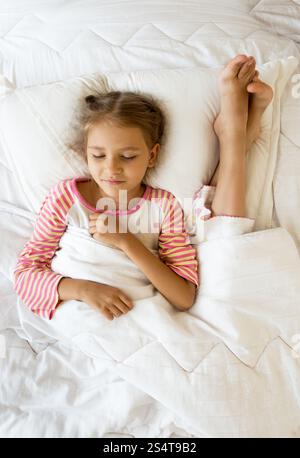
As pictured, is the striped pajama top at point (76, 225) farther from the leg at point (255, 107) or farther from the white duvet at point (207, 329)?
the leg at point (255, 107)

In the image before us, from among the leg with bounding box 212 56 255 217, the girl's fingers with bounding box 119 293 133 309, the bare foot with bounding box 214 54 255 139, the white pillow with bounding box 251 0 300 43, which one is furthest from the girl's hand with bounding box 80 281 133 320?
the white pillow with bounding box 251 0 300 43

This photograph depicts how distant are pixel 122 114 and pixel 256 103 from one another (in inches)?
12.5

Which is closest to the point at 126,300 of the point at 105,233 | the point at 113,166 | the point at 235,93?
the point at 105,233

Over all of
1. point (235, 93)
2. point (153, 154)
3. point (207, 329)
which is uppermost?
point (235, 93)

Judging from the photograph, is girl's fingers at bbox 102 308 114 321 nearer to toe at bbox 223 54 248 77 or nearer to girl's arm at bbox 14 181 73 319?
girl's arm at bbox 14 181 73 319

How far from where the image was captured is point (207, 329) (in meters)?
1.01

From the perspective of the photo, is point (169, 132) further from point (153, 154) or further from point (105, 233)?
point (105, 233)

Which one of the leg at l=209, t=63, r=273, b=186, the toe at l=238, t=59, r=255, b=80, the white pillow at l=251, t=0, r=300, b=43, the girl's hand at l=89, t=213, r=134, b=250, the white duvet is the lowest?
the white duvet

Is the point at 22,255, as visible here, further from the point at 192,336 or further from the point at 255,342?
the point at 255,342

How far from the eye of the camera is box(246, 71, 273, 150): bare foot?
3.65 feet
